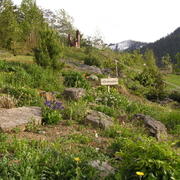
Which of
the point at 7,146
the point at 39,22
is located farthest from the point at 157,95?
the point at 39,22

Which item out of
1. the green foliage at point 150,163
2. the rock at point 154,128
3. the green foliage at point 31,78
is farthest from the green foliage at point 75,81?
the green foliage at point 150,163

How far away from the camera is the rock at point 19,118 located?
457cm

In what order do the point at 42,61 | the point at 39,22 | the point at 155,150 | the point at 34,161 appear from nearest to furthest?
1. the point at 155,150
2. the point at 34,161
3. the point at 42,61
4. the point at 39,22

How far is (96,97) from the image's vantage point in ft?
27.1

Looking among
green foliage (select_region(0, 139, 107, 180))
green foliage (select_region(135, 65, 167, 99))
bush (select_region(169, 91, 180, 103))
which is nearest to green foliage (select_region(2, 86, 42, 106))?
green foliage (select_region(0, 139, 107, 180))

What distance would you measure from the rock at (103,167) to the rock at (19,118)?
203 centimetres

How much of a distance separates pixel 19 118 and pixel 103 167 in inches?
95.1

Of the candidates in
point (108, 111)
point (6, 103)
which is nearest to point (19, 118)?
point (6, 103)

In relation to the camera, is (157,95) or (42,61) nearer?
(42,61)

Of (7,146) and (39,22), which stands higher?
(39,22)

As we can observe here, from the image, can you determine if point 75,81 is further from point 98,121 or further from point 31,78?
point 98,121

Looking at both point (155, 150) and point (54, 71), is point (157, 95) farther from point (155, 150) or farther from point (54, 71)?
point (155, 150)

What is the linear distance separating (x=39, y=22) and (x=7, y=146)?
19357mm

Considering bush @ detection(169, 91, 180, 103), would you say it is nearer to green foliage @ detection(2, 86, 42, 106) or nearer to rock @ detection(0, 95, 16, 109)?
green foliage @ detection(2, 86, 42, 106)
